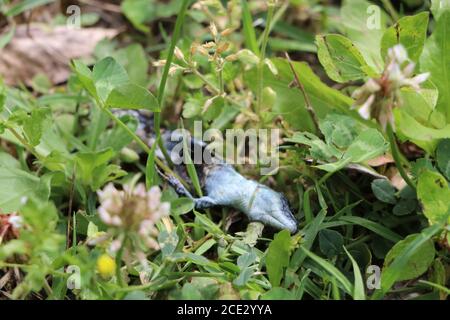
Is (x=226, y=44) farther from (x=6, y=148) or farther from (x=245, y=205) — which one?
(x=6, y=148)

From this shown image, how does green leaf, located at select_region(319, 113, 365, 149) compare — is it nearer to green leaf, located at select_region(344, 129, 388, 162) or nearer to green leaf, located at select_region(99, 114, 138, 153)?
green leaf, located at select_region(344, 129, 388, 162)

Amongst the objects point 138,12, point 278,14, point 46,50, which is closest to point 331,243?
point 278,14

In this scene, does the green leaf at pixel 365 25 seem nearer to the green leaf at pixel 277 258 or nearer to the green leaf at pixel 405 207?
the green leaf at pixel 405 207

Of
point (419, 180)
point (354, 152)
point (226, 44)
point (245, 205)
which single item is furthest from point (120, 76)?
point (419, 180)

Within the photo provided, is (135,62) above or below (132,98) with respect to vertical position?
below

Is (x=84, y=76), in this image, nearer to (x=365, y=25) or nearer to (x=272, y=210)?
(x=272, y=210)

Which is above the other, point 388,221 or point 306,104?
point 306,104

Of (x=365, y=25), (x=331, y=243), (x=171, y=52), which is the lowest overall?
(x=331, y=243)
